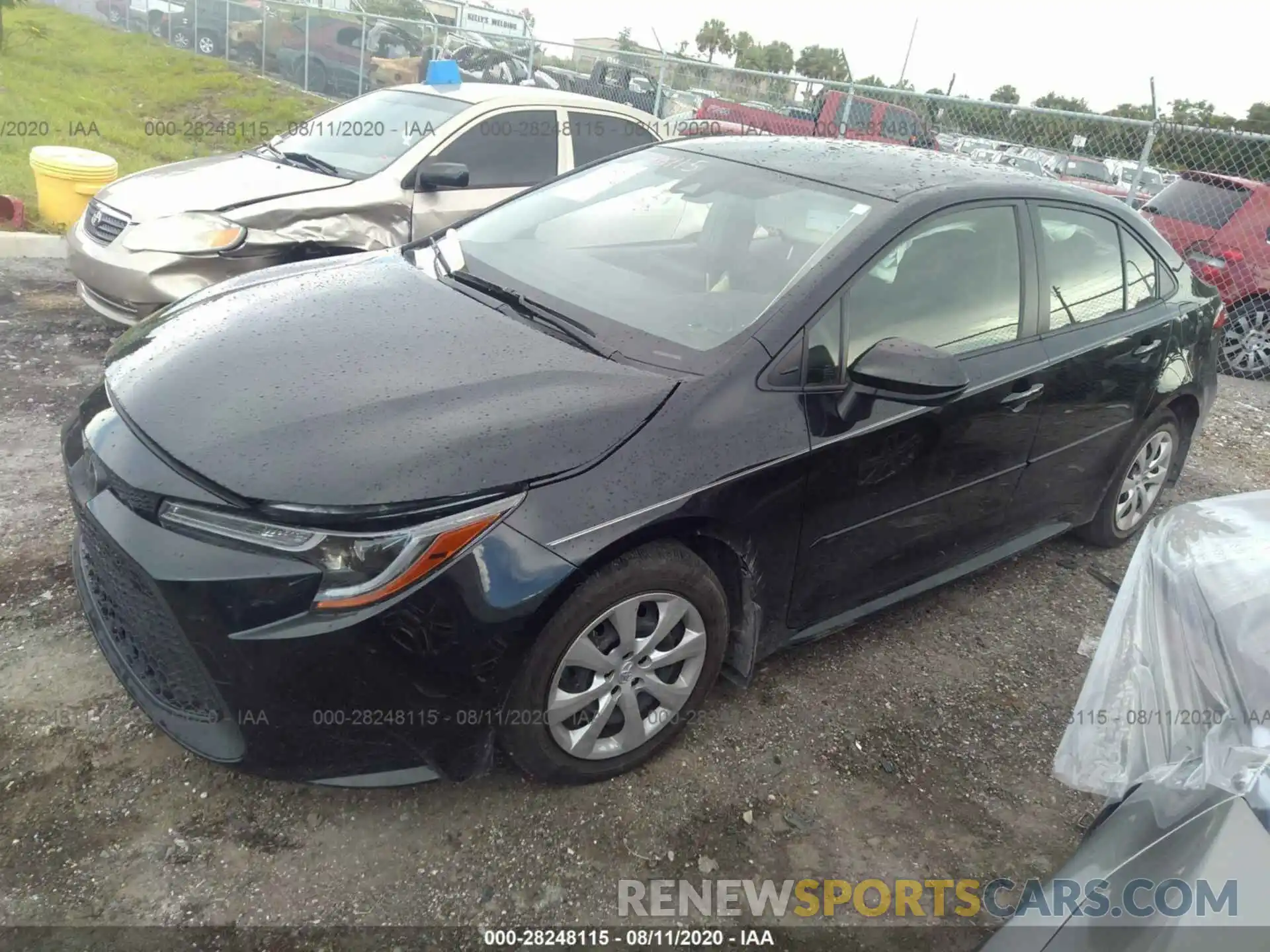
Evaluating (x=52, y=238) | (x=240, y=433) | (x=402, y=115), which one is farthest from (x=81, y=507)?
(x=52, y=238)

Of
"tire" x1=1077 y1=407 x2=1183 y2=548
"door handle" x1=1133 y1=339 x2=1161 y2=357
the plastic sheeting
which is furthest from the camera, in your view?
"tire" x1=1077 y1=407 x2=1183 y2=548

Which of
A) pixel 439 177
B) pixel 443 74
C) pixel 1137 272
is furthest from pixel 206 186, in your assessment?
pixel 1137 272

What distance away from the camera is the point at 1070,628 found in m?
3.74

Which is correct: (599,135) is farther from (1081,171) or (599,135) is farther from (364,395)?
(1081,171)

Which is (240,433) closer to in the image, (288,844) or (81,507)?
(81,507)

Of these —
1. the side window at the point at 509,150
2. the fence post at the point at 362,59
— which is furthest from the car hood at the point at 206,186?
the fence post at the point at 362,59

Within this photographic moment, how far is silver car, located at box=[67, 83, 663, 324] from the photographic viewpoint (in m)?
4.69

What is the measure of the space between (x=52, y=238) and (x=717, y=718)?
644cm

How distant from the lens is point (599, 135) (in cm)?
636

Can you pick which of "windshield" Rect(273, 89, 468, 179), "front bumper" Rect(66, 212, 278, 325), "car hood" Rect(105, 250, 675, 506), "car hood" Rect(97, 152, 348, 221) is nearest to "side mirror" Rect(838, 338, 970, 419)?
"car hood" Rect(105, 250, 675, 506)

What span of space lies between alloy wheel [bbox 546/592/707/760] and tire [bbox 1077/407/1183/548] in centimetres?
254

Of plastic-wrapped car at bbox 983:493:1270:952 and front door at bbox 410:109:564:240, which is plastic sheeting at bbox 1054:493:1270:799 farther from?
front door at bbox 410:109:564:240

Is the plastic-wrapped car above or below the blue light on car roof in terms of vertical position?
below

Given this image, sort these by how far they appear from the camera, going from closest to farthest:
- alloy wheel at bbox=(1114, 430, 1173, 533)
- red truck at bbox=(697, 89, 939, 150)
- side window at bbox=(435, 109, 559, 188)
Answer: alloy wheel at bbox=(1114, 430, 1173, 533)
side window at bbox=(435, 109, 559, 188)
red truck at bbox=(697, 89, 939, 150)
